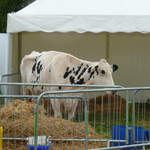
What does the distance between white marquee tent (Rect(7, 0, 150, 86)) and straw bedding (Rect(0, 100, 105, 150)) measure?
9.81ft

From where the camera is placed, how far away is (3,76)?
38.5 ft

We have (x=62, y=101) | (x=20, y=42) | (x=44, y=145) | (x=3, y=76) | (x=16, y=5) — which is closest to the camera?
(x=44, y=145)

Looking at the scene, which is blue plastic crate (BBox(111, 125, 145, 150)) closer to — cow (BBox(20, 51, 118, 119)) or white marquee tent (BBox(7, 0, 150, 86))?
cow (BBox(20, 51, 118, 119))

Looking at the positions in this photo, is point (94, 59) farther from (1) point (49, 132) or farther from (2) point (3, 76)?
(1) point (49, 132)

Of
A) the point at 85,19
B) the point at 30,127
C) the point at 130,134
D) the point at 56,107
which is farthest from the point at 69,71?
the point at 130,134

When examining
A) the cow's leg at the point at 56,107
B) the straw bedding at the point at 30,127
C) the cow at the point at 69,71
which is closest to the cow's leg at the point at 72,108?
the cow at the point at 69,71

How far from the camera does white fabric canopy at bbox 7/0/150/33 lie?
10500 millimetres

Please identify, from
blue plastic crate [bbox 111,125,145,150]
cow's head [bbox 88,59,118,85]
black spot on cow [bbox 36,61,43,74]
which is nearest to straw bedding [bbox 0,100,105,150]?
blue plastic crate [bbox 111,125,145,150]

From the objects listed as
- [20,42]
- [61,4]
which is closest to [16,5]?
[20,42]

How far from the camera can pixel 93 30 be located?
34.5ft

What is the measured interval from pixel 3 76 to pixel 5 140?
4.11 m

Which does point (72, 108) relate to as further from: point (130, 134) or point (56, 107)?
point (130, 134)

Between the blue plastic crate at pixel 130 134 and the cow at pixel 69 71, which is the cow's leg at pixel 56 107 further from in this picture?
the blue plastic crate at pixel 130 134

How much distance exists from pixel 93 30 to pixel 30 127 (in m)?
3.32
